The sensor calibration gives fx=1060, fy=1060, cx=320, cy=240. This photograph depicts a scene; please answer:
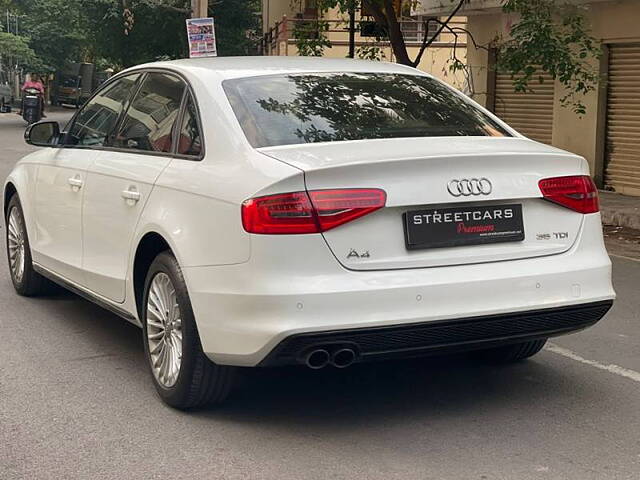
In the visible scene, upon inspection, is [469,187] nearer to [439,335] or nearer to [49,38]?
[439,335]

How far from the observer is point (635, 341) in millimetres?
6617

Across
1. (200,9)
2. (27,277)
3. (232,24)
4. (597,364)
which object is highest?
(200,9)

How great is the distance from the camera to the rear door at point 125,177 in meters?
5.46

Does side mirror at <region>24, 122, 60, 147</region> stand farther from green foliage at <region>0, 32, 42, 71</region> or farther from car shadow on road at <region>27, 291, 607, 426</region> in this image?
green foliage at <region>0, 32, 42, 71</region>

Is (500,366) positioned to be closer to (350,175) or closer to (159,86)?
(350,175)

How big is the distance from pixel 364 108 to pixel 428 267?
3.55 ft

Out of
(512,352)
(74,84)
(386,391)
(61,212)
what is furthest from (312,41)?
(74,84)

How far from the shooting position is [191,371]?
4.84 m

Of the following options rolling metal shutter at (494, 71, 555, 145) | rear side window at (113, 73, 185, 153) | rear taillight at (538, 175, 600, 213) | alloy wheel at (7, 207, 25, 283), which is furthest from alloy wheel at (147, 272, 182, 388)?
rolling metal shutter at (494, 71, 555, 145)

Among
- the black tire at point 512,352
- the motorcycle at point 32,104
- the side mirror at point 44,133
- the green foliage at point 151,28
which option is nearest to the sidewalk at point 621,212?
the black tire at point 512,352

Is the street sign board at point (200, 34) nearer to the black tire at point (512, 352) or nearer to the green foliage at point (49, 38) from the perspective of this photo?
the black tire at point (512, 352)

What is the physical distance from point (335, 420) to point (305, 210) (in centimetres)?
110

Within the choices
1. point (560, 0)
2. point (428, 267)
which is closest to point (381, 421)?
point (428, 267)

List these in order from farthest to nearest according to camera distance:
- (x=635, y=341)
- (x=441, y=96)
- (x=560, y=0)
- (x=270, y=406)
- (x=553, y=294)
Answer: (x=560, y=0)
(x=635, y=341)
(x=441, y=96)
(x=270, y=406)
(x=553, y=294)
